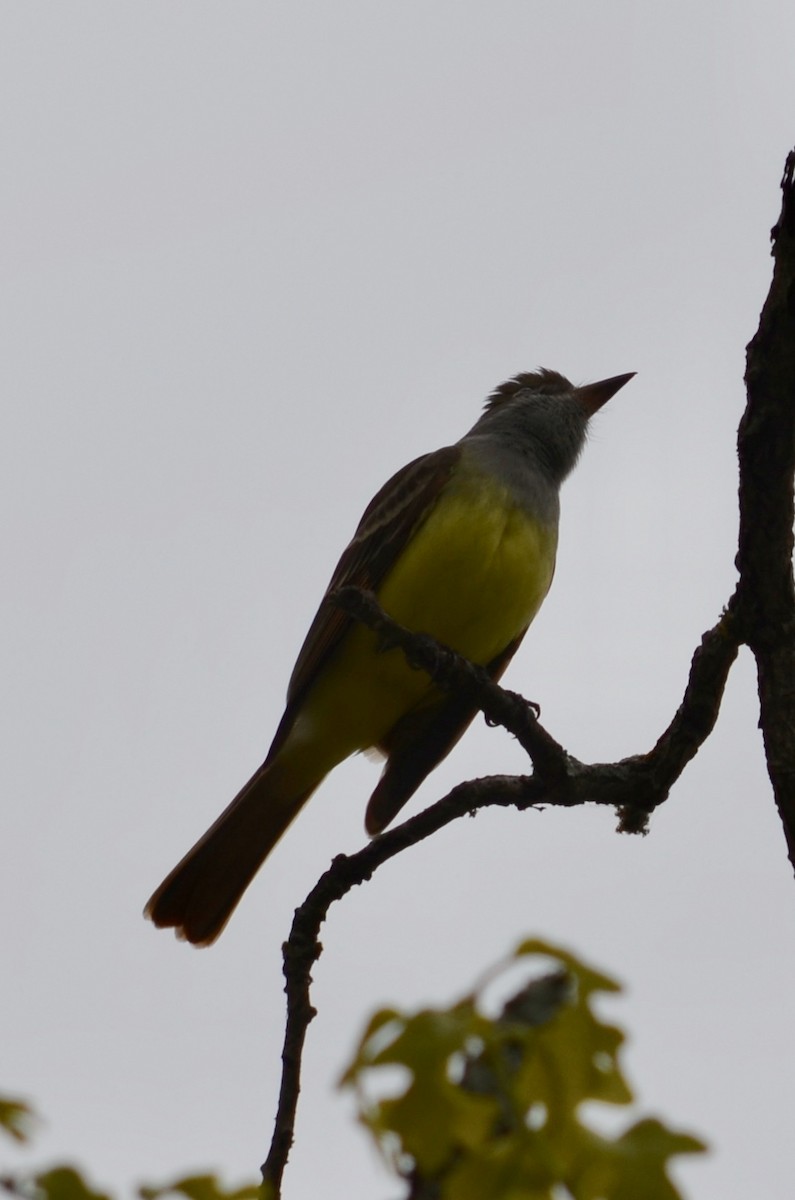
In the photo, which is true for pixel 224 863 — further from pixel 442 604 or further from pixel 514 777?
pixel 514 777

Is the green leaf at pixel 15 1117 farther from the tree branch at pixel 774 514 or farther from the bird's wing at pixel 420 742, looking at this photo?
the bird's wing at pixel 420 742

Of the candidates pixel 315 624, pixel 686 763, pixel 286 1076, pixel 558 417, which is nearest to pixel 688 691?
pixel 686 763

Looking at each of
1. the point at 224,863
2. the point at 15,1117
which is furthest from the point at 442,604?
the point at 15,1117

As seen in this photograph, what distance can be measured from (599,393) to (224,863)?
3.42m

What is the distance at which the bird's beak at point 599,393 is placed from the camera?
27.5ft

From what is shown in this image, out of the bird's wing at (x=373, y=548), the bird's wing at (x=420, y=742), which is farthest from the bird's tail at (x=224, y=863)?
the bird's wing at (x=420, y=742)

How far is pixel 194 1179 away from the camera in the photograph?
5.39 ft

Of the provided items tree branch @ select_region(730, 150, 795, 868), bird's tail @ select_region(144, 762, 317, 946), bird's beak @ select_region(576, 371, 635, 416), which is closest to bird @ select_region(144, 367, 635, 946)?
bird's tail @ select_region(144, 762, 317, 946)

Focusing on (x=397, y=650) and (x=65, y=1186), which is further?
(x=397, y=650)

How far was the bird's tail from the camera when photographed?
6.71m

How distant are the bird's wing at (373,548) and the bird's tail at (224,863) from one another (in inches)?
9.4

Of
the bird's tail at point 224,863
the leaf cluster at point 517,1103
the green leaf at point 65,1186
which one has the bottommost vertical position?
the green leaf at point 65,1186

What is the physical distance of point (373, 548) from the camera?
22.4 ft

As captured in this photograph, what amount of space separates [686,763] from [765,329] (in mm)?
1415
